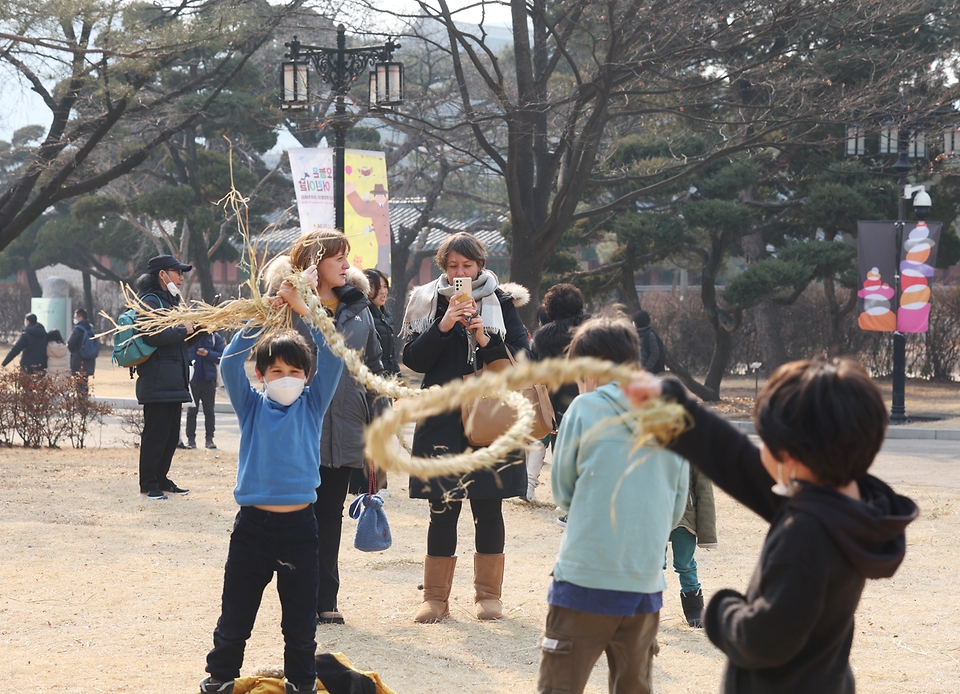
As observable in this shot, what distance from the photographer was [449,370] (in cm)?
484

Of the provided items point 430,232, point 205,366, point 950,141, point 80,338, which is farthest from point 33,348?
point 430,232

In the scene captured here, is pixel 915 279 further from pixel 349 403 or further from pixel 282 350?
pixel 282 350

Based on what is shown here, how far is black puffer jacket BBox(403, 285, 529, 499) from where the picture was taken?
15.5 ft

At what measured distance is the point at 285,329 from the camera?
3.71 metres

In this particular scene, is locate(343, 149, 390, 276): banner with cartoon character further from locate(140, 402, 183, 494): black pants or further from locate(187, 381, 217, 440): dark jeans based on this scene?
locate(140, 402, 183, 494): black pants

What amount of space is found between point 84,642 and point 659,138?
15.4 metres

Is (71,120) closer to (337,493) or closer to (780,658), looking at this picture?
(337,493)

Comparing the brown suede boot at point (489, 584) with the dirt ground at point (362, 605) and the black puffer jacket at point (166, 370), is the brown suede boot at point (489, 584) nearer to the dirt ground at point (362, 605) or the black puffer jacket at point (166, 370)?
the dirt ground at point (362, 605)

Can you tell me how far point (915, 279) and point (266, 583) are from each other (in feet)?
45.8

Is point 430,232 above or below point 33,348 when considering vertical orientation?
above

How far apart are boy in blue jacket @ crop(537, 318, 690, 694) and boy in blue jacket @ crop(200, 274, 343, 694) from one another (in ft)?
3.38

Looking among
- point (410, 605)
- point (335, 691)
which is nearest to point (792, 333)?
point (410, 605)

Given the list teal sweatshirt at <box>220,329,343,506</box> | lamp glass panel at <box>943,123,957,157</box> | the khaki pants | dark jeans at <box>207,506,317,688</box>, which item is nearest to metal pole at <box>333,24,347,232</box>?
teal sweatshirt at <box>220,329,343,506</box>

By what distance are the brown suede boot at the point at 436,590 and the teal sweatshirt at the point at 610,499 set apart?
6.91ft
